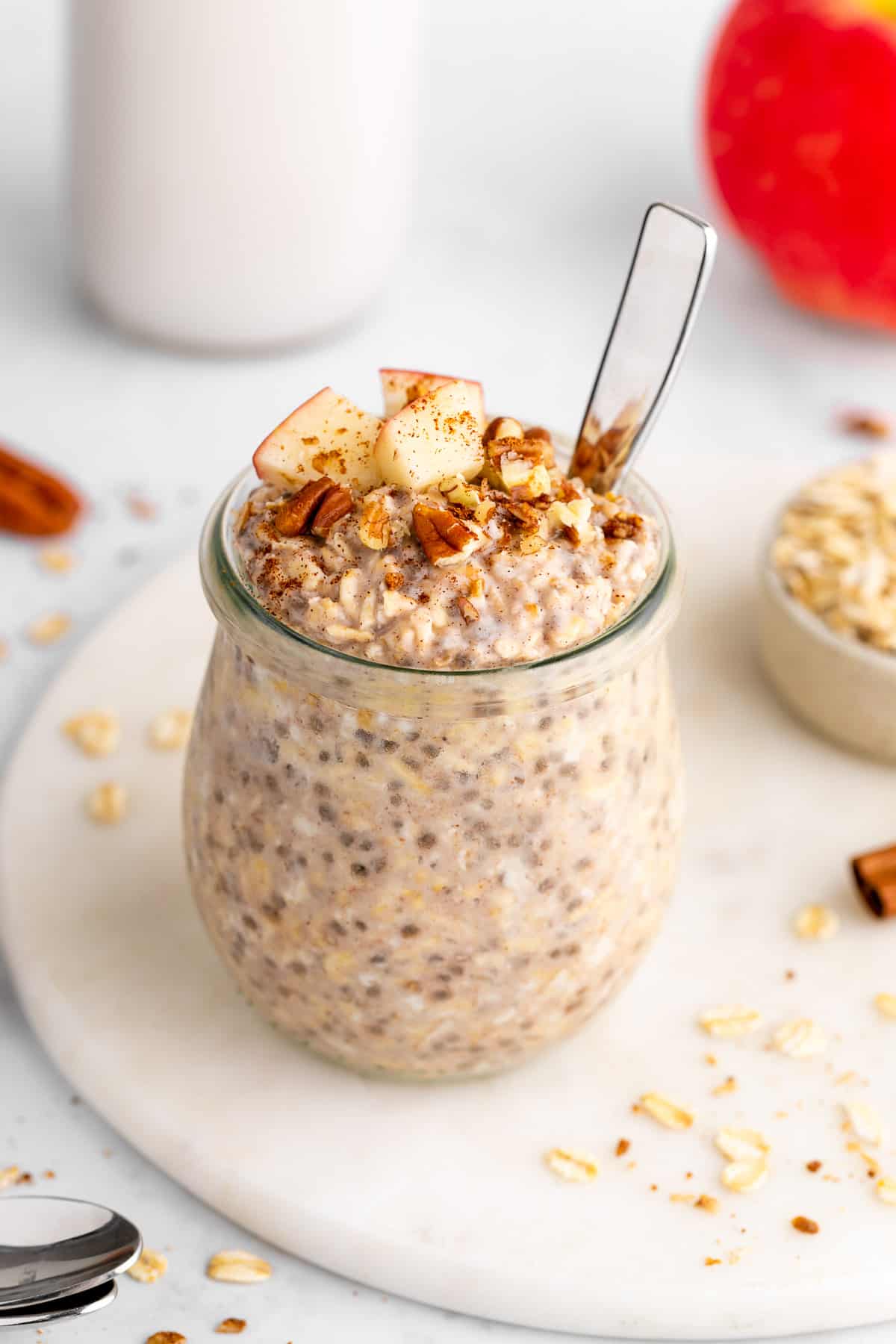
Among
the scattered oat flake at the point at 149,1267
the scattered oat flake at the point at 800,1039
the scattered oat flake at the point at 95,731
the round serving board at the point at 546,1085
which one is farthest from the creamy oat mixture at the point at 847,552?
the scattered oat flake at the point at 149,1267

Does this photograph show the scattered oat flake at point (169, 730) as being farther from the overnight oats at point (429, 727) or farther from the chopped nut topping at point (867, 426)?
the chopped nut topping at point (867, 426)

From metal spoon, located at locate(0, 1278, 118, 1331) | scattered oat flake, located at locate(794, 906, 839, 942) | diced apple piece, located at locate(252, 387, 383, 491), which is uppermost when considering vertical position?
diced apple piece, located at locate(252, 387, 383, 491)

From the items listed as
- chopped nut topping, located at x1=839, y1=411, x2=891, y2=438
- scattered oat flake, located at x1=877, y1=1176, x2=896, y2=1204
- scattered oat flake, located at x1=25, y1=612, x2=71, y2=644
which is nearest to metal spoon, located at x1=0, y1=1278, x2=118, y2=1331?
scattered oat flake, located at x1=877, y1=1176, x2=896, y2=1204

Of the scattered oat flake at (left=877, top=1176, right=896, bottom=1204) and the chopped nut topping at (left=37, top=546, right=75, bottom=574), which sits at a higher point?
the chopped nut topping at (left=37, top=546, right=75, bottom=574)

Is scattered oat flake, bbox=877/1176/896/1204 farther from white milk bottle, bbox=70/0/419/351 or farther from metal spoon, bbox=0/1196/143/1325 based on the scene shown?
white milk bottle, bbox=70/0/419/351

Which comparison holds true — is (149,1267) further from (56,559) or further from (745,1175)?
(56,559)

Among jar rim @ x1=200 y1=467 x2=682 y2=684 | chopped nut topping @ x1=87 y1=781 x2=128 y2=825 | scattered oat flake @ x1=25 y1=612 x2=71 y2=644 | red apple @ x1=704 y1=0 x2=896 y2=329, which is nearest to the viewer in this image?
jar rim @ x1=200 y1=467 x2=682 y2=684

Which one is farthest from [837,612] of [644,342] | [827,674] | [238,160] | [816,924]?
[238,160]
